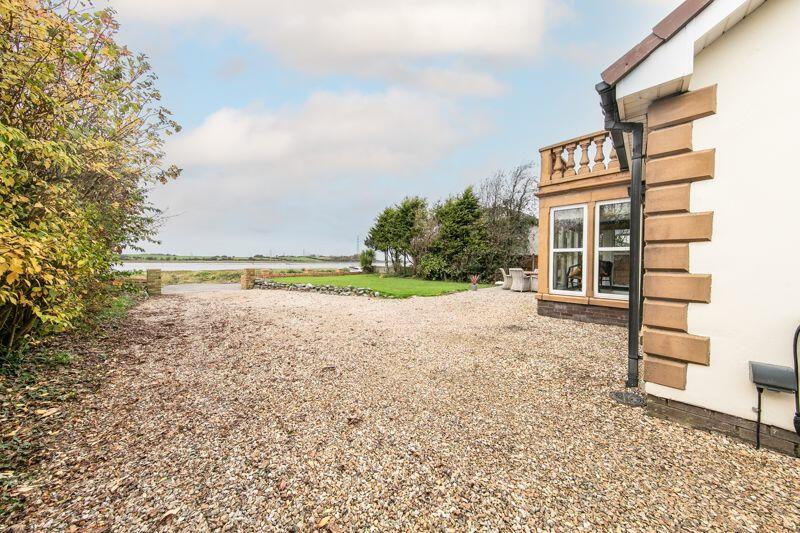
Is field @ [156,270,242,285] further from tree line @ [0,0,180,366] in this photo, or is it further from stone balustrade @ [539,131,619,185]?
stone balustrade @ [539,131,619,185]

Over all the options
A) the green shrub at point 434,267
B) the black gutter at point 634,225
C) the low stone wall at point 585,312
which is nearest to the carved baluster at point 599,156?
the low stone wall at point 585,312

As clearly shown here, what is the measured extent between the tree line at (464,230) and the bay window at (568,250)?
10.3 metres

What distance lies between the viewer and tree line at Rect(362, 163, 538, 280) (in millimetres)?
18891

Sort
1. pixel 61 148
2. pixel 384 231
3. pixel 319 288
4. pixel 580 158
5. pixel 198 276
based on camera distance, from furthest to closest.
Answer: pixel 384 231 → pixel 198 276 → pixel 319 288 → pixel 580 158 → pixel 61 148

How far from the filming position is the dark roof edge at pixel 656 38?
9.21ft

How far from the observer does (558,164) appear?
26.8 ft

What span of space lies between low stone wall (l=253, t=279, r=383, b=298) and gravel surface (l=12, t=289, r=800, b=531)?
7954mm

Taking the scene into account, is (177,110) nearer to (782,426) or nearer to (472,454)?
(472,454)

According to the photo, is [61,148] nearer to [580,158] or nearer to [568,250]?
[568,250]

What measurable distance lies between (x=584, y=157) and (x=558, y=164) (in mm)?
685

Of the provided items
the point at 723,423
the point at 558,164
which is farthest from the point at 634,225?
the point at 558,164

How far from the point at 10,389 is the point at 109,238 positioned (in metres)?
3.36

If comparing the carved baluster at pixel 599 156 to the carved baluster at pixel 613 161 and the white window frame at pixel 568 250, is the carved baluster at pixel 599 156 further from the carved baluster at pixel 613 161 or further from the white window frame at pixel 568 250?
the white window frame at pixel 568 250

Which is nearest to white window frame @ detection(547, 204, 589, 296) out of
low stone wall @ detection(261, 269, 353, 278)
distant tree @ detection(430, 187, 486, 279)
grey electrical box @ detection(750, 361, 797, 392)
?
grey electrical box @ detection(750, 361, 797, 392)
